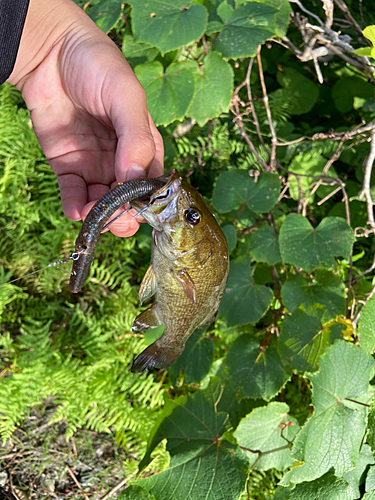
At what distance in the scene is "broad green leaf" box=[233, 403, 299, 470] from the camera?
249cm

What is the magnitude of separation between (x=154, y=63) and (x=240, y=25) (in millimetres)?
591

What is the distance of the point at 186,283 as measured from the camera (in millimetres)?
1692

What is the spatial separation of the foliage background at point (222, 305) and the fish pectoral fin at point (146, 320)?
0.82 m

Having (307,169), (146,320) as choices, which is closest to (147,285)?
(146,320)

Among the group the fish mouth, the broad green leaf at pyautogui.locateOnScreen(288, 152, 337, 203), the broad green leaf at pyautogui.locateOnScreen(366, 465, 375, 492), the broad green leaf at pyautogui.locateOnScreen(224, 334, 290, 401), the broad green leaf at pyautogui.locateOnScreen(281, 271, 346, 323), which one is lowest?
the broad green leaf at pyautogui.locateOnScreen(366, 465, 375, 492)

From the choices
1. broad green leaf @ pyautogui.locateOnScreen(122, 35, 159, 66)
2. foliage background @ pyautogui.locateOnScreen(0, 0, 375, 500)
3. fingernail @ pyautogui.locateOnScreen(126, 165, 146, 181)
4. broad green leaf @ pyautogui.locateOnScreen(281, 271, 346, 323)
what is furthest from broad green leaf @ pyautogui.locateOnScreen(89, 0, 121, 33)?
broad green leaf @ pyautogui.locateOnScreen(281, 271, 346, 323)

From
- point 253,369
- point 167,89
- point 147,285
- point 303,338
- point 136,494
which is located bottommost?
point 136,494

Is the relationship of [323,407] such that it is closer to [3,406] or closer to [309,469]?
A: [309,469]

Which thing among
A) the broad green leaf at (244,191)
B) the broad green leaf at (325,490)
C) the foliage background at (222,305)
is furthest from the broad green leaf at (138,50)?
the broad green leaf at (325,490)

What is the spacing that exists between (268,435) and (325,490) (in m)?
0.43

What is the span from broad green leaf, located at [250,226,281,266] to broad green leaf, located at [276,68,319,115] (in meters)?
1.59

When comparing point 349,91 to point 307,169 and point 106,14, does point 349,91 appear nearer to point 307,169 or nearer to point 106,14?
point 307,169

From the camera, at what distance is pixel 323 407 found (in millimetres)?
2303

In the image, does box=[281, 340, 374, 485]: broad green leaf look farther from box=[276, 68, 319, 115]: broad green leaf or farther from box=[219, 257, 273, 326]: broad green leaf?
box=[276, 68, 319, 115]: broad green leaf
